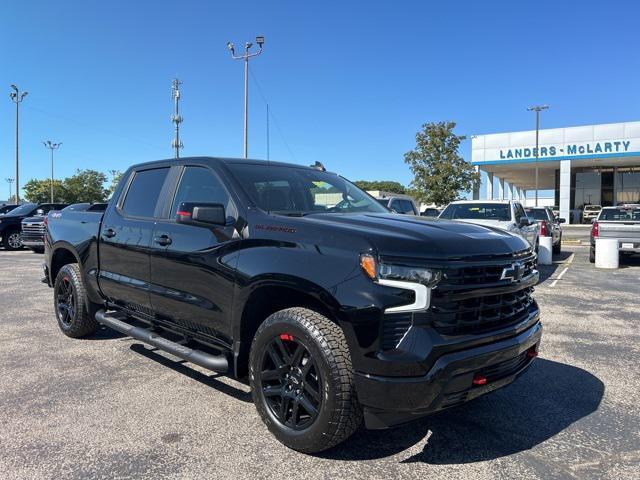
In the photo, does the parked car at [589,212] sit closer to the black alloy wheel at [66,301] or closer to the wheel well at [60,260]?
the wheel well at [60,260]

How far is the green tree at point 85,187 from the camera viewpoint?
8025 centimetres

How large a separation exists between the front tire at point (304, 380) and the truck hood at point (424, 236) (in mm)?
557

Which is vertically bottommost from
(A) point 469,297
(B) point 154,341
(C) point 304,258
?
(B) point 154,341

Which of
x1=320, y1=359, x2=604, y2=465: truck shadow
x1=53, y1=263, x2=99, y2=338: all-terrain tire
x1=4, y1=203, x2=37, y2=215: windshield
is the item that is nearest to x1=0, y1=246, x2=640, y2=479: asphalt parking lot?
x1=320, y1=359, x2=604, y2=465: truck shadow

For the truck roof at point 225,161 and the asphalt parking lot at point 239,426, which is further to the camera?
the truck roof at point 225,161

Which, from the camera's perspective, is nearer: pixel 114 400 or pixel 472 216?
pixel 114 400

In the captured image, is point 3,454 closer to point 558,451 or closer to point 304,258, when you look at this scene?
point 304,258

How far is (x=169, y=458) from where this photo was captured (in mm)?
→ 3105

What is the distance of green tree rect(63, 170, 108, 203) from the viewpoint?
80.2 m

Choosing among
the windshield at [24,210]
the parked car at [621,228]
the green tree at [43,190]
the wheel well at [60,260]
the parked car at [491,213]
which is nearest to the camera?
the wheel well at [60,260]

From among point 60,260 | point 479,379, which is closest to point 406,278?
point 479,379

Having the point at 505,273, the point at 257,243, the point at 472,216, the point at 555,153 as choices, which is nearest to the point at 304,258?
the point at 257,243

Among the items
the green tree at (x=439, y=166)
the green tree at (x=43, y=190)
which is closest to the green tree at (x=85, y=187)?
the green tree at (x=43, y=190)

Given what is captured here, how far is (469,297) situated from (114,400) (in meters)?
2.83
